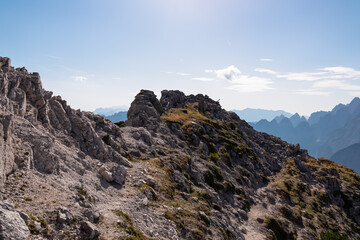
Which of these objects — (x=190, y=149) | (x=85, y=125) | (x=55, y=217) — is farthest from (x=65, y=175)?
(x=190, y=149)

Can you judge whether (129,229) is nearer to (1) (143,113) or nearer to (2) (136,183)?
(2) (136,183)

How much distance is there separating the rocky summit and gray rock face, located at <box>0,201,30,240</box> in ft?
0.24

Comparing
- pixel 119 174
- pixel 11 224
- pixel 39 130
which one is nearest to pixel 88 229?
pixel 11 224

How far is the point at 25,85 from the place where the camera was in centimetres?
4119

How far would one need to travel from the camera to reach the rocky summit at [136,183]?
23156 millimetres

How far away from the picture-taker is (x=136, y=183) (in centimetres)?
4097

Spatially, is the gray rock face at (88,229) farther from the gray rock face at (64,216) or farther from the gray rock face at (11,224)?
the gray rock face at (11,224)

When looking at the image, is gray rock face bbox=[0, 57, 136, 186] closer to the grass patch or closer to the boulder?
the boulder

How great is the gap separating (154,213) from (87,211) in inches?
508

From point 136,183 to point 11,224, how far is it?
25515mm

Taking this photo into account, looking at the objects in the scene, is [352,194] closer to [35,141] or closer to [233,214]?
[233,214]

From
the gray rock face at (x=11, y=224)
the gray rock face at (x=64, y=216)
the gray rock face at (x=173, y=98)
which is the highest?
the gray rock face at (x=173, y=98)

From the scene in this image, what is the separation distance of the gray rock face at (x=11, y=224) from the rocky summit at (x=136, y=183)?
72mm

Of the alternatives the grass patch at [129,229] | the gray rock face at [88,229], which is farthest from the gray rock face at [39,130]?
the grass patch at [129,229]
